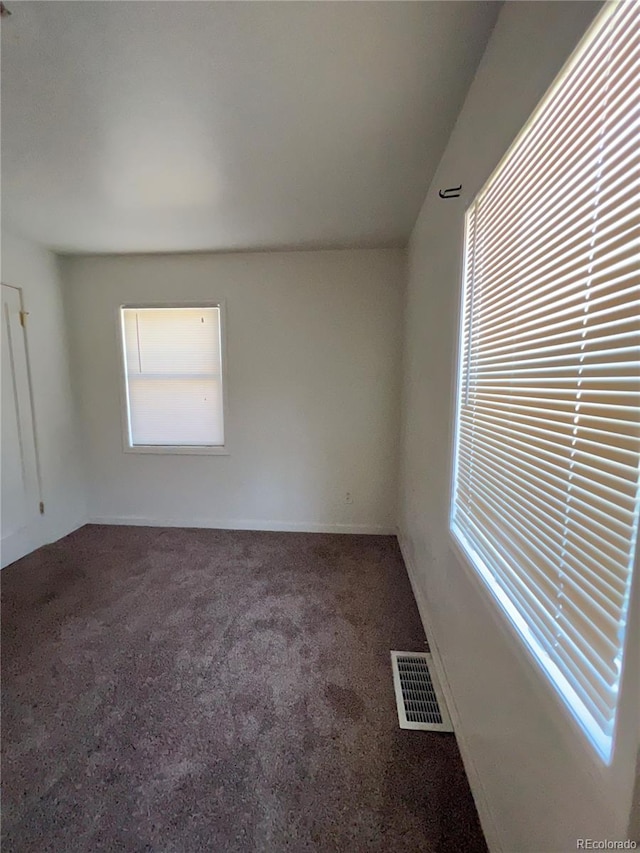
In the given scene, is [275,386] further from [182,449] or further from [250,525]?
[250,525]

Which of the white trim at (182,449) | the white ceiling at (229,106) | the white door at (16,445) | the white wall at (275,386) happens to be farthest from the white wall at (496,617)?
the white door at (16,445)

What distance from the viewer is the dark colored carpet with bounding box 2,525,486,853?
1.13 metres

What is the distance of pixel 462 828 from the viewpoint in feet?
3.65

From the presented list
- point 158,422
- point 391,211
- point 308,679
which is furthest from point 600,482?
point 158,422

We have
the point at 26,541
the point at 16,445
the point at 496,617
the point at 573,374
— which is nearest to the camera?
the point at 573,374

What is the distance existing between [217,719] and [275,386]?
237 cm

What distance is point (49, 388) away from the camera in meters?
3.08

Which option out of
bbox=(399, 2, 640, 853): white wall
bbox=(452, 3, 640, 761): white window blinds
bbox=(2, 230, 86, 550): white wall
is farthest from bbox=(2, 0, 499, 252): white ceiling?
bbox=(452, 3, 640, 761): white window blinds

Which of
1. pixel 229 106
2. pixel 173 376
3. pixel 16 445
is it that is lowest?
pixel 16 445

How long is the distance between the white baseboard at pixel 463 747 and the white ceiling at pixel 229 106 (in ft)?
7.85

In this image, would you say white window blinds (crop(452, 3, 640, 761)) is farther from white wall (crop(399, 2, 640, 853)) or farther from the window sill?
the window sill

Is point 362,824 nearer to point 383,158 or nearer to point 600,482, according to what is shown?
point 600,482

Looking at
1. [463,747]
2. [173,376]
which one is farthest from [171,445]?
[463,747]

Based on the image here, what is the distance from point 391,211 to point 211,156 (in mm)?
1183
